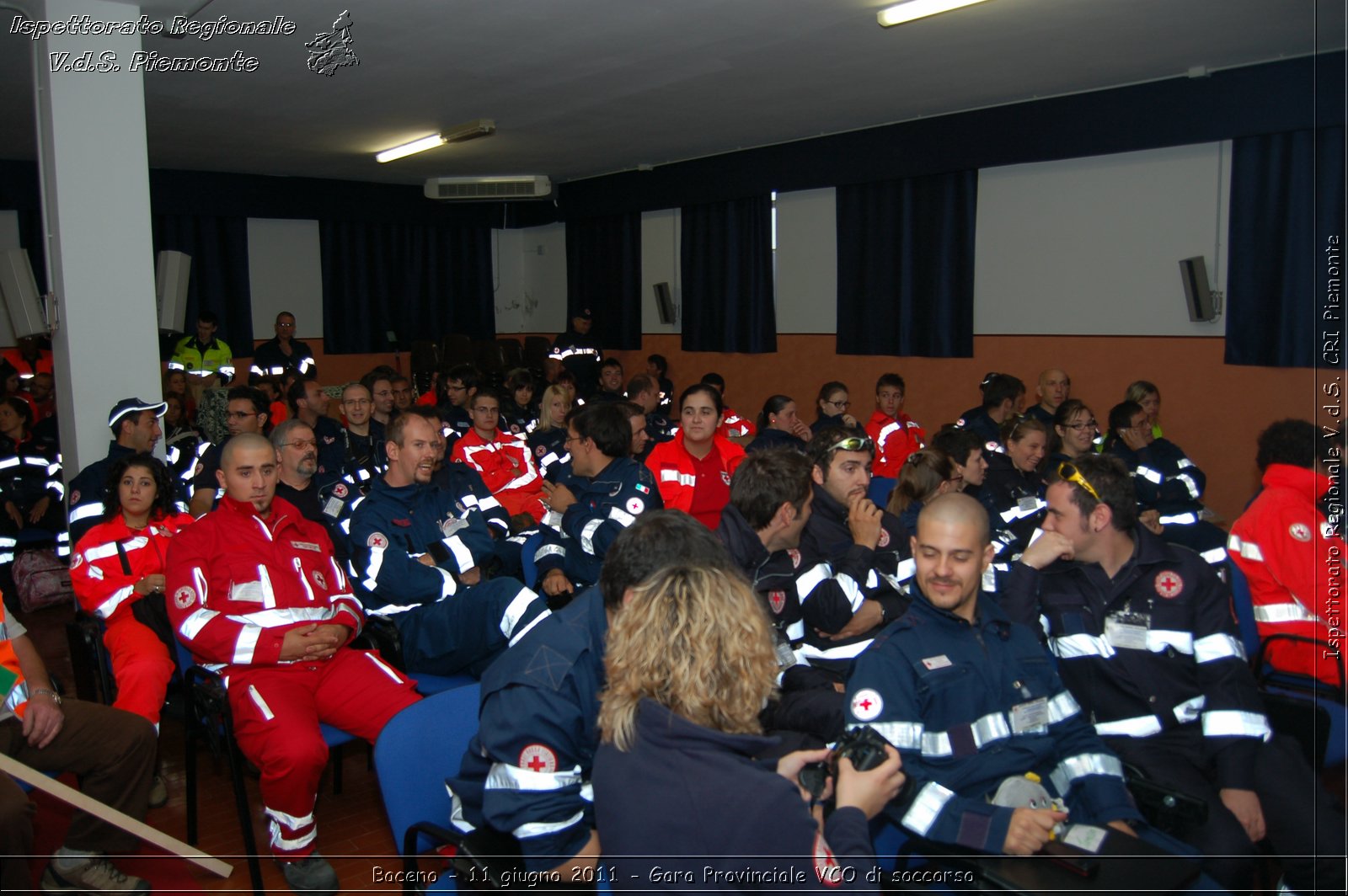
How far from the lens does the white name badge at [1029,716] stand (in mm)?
2174

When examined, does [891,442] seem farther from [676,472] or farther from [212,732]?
[212,732]

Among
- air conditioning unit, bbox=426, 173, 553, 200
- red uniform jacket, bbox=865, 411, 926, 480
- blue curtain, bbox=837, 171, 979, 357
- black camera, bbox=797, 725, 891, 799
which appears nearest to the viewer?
black camera, bbox=797, 725, 891, 799

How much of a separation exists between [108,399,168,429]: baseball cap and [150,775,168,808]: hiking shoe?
173cm

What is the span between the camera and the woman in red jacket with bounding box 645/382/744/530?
189 inches

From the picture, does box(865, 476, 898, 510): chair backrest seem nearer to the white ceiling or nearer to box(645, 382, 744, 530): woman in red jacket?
box(645, 382, 744, 530): woman in red jacket

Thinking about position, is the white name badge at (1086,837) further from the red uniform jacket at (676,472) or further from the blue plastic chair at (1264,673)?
the red uniform jacket at (676,472)

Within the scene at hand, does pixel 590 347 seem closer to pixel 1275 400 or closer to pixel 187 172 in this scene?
pixel 187 172

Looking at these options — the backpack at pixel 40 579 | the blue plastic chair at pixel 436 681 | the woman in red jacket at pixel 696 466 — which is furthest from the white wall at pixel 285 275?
the blue plastic chair at pixel 436 681

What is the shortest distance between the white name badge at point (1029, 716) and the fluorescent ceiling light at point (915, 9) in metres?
4.18

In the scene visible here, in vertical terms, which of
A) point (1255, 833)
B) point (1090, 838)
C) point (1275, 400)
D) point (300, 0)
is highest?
point (300, 0)

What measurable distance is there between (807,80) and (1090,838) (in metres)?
6.04

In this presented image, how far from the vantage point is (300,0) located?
489 centimetres

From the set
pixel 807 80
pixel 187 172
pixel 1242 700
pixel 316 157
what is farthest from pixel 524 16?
pixel 187 172

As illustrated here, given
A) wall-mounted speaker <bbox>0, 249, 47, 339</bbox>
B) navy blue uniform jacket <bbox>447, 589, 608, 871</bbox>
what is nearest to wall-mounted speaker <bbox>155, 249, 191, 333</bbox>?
wall-mounted speaker <bbox>0, 249, 47, 339</bbox>
